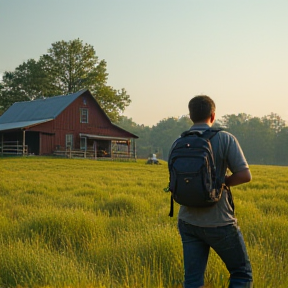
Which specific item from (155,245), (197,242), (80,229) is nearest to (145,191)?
(80,229)

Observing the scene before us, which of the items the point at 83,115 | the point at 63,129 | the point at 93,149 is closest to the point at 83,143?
the point at 93,149

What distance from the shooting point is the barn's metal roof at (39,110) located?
41.2 metres

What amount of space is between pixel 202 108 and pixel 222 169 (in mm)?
549

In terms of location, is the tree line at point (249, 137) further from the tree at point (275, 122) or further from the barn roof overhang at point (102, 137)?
the barn roof overhang at point (102, 137)

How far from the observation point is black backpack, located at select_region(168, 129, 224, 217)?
3.23m

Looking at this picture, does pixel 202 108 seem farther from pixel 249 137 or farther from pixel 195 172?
pixel 249 137

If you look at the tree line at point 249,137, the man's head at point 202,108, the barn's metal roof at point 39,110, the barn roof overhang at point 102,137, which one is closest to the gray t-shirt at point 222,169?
the man's head at point 202,108

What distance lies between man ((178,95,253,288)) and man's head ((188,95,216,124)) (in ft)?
0.12

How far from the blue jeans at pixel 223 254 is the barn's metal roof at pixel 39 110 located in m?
36.7

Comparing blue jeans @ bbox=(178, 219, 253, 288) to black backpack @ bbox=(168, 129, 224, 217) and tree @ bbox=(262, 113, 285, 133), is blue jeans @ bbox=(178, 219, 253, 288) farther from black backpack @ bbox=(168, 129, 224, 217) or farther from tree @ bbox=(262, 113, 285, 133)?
tree @ bbox=(262, 113, 285, 133)

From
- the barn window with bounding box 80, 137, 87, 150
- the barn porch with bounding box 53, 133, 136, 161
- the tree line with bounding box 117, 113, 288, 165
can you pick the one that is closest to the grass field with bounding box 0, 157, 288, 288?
the barn porch with bounding box 53, 133, 136, 161

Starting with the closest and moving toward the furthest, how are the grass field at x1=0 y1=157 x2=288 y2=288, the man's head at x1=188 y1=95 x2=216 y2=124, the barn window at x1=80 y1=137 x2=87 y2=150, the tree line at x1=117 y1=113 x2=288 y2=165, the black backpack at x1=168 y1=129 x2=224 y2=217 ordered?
the black backpack at x1=168 y1=129 x2=224 y2=217
the man's head at x1=188 y1=95 x2=216 y2=124
the grass field at x1=0 y1=157 x2=288 y2=288
the barn window at x1=80 y1=137 x2=87 y2=150
the tree line at x1=117 y1=113 x2=288 y2=165

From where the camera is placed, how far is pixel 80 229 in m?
6.07

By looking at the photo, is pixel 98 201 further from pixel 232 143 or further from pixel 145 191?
pixel 232 143
